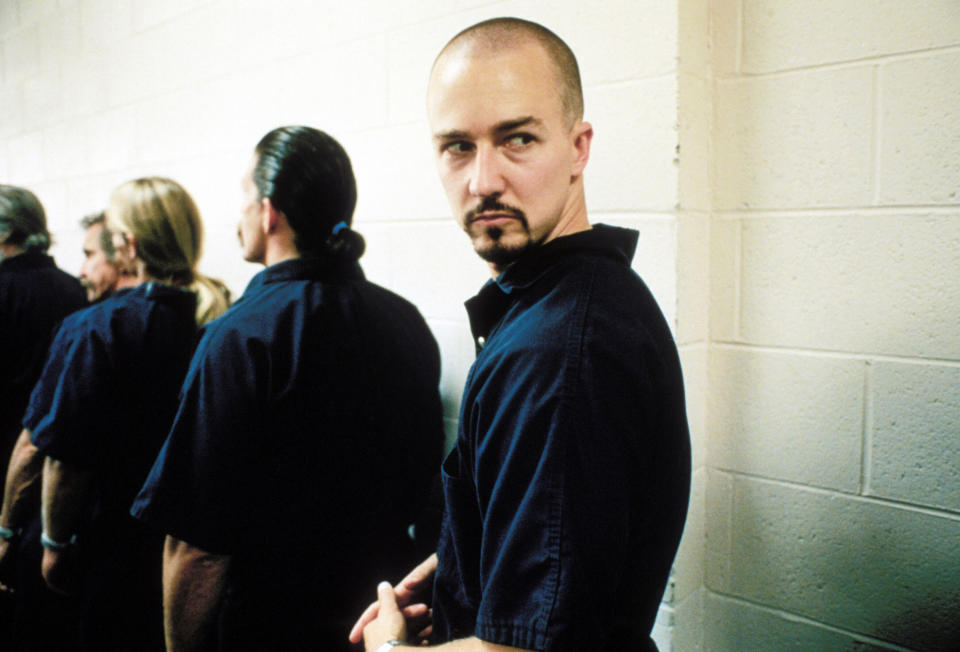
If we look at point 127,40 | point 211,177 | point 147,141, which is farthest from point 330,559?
point 127,40

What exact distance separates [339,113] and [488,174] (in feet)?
4.00

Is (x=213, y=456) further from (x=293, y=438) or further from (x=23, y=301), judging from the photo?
(x=23, y=301)

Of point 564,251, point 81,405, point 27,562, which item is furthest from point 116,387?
point 564,251

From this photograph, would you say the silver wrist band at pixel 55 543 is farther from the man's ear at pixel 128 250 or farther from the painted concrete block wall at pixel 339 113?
the painted concrete block wall at pixel 339 113

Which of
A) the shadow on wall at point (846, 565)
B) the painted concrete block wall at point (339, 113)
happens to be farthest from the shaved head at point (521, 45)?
the shadow on wall at point (846, 565)

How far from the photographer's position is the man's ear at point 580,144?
0.89 m

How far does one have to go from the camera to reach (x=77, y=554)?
5.62 feet

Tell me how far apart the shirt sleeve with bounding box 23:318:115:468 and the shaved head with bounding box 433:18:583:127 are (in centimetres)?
123

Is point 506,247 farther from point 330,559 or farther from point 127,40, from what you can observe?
point 127,40

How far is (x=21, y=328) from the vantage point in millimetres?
2246

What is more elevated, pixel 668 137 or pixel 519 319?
pixel 668 137

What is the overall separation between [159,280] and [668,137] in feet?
4.69

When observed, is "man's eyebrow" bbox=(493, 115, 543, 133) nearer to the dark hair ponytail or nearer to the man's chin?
the man's chin

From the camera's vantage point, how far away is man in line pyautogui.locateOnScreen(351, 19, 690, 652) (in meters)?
0.63
